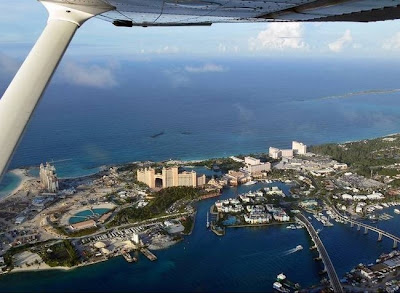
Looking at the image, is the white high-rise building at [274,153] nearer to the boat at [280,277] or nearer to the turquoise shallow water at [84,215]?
the turquoise shallow water at [84,215]

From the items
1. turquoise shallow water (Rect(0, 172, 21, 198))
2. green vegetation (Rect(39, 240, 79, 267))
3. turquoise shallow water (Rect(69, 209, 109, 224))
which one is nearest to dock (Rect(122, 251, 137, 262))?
green vegetation (Rect(39, 240, 79, 267))

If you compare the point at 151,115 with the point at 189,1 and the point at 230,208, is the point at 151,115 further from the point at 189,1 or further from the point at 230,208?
the point at 189,1

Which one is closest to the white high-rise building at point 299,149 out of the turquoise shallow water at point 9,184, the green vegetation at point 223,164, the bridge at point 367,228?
the green vegetation at point 223,164

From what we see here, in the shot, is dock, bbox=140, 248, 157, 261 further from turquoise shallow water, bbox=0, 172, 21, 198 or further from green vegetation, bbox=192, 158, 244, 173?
green vegetation, bbox=192, 158, 244, 173

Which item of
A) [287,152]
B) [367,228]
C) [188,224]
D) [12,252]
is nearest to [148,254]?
[188,224]

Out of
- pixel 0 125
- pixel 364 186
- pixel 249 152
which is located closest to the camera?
pixel 0 125

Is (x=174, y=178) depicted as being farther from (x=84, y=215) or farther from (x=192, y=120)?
(x=192, y=120)

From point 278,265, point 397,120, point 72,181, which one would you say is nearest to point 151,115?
point 72,181
